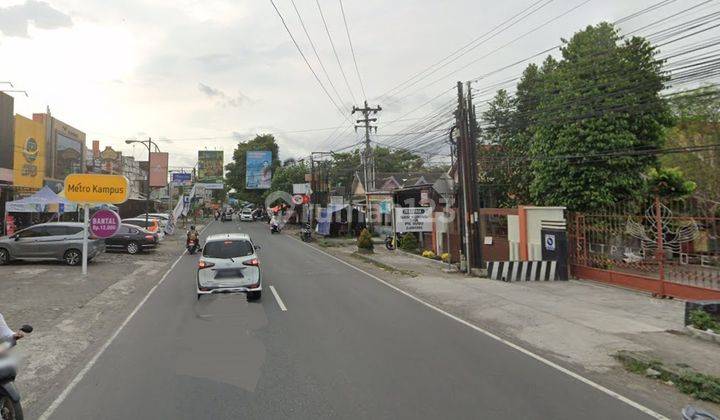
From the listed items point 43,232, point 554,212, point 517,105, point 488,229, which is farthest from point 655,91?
point 43,232

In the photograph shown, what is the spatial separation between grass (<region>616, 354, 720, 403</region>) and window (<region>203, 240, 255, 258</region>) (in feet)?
28.3

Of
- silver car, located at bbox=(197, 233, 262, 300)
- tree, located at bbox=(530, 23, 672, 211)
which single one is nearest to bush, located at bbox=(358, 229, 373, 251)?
tree, located at bbox=(530, 23, 672, 211)

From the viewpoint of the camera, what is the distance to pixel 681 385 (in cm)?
677

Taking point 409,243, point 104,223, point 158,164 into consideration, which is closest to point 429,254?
point 409,243

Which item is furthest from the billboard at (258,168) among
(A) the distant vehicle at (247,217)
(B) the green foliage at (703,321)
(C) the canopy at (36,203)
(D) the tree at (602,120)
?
(B) the green foliage at (703,321)

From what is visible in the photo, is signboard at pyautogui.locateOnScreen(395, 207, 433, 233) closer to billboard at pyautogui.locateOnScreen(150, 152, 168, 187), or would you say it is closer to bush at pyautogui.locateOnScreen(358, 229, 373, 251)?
bush at pyautogui.locateOnScreen(358, 229, 373, 251)

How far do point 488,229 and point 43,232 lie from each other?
59.2ft

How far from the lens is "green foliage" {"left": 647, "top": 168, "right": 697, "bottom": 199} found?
22.8 m

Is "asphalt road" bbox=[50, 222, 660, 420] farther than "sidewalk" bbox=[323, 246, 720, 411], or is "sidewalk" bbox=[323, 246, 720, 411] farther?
"sidewalk" bbox=[323, 246, 720, 411]

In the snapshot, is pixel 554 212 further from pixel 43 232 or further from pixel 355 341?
pixel 43 232

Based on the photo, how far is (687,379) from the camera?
22.0 ft

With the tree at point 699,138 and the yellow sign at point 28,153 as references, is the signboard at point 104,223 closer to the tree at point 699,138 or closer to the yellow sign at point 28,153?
the yellow sign at point 28,153

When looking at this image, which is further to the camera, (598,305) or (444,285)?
(444,285)

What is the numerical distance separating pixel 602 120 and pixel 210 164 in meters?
58.4
